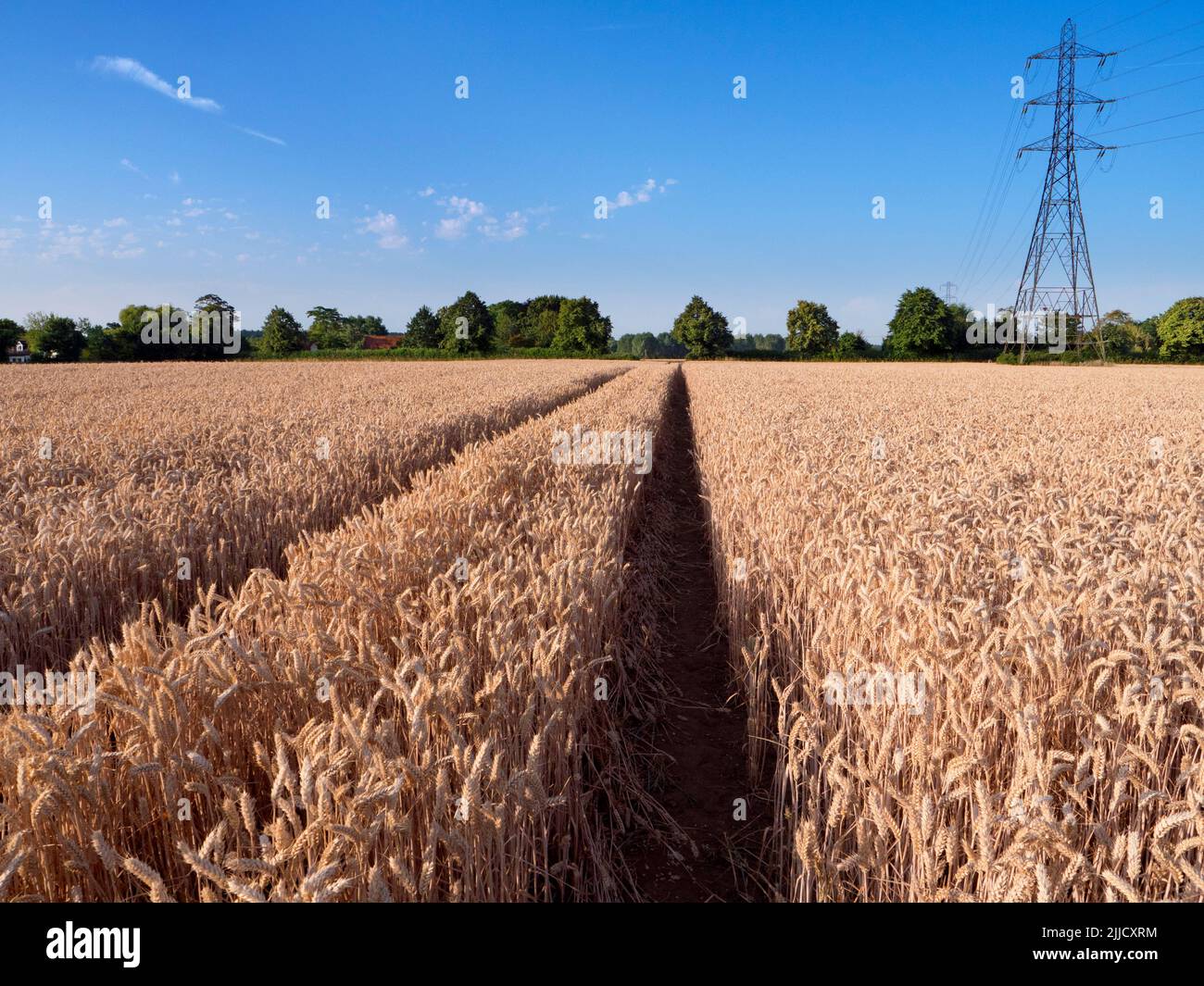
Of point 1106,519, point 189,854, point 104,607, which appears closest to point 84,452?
point 104,607

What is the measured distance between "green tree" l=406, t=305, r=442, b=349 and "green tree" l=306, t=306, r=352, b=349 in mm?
24714

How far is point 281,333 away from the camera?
86.7 meters

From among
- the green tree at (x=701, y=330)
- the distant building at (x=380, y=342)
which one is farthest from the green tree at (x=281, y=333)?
the green tree at (x=701, y=330)

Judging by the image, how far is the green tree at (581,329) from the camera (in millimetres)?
85438

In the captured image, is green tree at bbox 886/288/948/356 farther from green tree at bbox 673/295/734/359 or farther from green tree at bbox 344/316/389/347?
green tree at bbox 344/316/389/347

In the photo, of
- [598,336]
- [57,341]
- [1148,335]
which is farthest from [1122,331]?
[57,341]

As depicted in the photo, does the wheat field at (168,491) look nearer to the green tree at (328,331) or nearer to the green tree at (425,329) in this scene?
the green tree at (425,329)

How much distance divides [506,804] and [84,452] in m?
8.74

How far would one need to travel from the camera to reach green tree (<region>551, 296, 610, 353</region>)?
85438mm

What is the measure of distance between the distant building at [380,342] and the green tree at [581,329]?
29958 mm

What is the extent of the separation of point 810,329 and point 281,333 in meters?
75.8

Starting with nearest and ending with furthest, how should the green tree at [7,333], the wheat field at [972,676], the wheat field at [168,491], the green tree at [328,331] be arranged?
the wheat field at [972,676]
the wheat field at [168,491]
the green tree at [7,333]
the green tree at [328,331]

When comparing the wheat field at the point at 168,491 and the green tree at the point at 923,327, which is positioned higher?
the green tree at the point at 923,327

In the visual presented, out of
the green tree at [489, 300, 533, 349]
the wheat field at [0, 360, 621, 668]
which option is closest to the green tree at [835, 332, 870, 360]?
the green tree at [489, 300, 533, 349]
